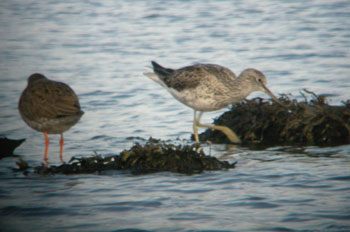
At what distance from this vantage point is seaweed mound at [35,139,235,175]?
8.59 metres

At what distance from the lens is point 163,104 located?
1330 cm

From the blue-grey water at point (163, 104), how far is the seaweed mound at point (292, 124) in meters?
0.53

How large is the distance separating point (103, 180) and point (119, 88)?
681 cm

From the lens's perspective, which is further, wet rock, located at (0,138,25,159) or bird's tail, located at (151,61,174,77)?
bird's tail, located at (151,61,174,77)

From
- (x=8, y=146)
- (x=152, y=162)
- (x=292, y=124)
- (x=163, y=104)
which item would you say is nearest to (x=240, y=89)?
(x=292, y=124)

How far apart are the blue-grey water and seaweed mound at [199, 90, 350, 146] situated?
1.72 feet

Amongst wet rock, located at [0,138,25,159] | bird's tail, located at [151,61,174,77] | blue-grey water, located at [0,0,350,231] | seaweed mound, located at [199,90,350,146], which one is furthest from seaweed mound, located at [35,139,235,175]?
bird's tail, located at [151,61,174,77]

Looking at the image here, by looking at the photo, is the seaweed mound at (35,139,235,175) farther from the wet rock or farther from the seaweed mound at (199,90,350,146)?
the seaweed mound at (199,90,350,146)

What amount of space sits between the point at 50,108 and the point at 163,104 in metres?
3.99

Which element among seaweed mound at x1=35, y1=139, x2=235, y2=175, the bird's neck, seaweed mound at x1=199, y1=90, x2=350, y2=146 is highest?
the bird's neck

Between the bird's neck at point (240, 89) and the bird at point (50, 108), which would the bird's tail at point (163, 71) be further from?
the bird at point (50, 108)

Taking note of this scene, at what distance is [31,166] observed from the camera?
9289 mm

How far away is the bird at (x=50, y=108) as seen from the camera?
9.72 m

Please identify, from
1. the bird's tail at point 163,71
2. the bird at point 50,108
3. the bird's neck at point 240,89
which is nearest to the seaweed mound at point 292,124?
the bird's neck at point 240,89
